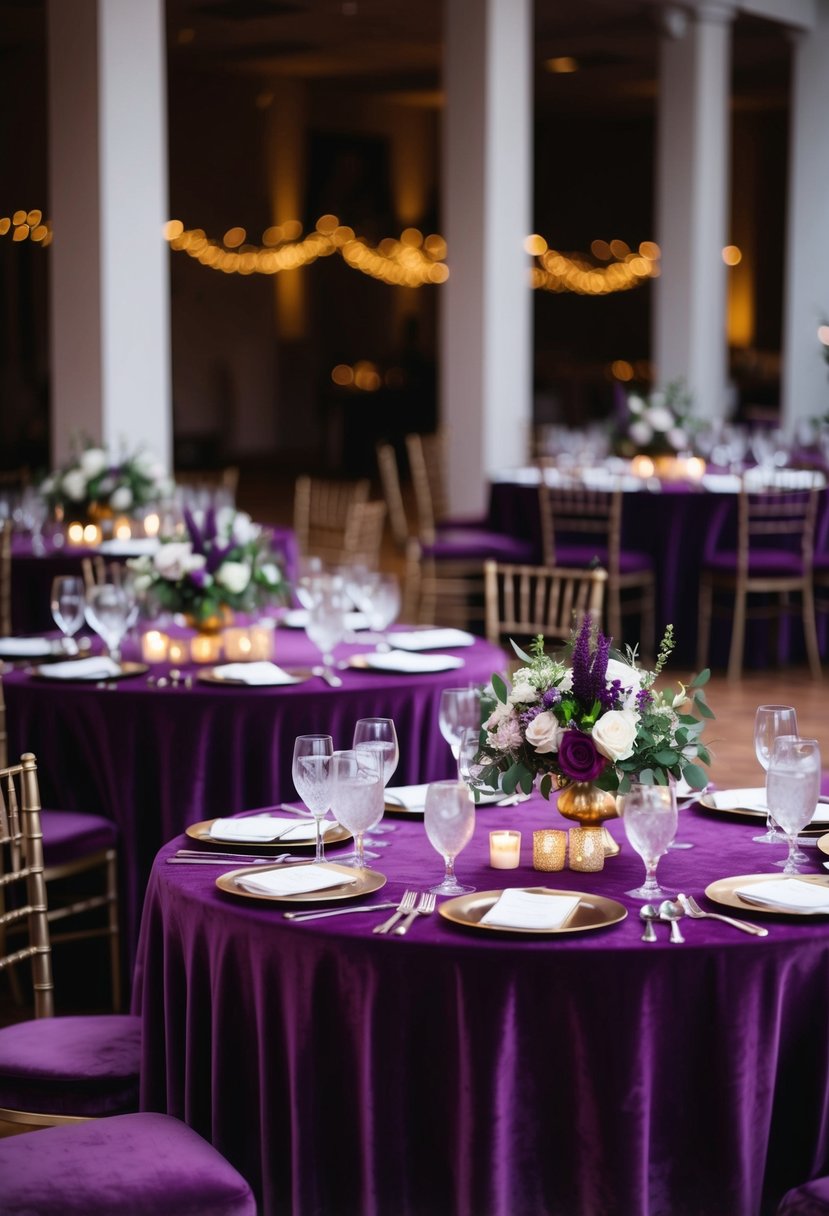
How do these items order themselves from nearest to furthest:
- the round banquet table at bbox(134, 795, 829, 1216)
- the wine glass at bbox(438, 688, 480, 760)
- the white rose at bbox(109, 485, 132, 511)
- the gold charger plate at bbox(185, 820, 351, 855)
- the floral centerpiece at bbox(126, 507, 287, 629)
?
1. the round banquet table at bbox(134, 795, 829, 1216)
2. the gold charger plate at bbox(185, 820, 351, 855)
3. the wine glass at bbox(438, 688, 480, 760)
4. the floral centerpiece at bbox(126, 507, 287, 629)
5. the white rose at bbox(109, 485, 132, 511)

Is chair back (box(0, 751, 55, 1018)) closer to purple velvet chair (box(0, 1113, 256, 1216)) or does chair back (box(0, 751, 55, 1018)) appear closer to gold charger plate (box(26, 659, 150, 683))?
purple velvet chair (box(0, 1113, 256, 1216))

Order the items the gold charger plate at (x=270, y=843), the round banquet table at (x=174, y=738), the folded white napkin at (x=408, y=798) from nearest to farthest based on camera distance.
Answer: the gold charger plate at (x=270, y=843)
the folded white napkin at (x=408, y=798)
the round banquet table at (x=174, y=738)

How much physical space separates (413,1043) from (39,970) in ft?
3.05

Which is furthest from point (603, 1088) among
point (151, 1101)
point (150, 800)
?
point (150, 800)

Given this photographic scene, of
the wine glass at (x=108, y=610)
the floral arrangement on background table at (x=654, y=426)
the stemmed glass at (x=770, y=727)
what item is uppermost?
the floral arrangement on background table at (x=654, y=426)

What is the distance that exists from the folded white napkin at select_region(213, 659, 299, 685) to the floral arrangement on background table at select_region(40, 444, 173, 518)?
3.00 meters

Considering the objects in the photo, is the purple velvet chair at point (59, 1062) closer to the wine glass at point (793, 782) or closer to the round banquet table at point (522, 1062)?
the round banquet table at point (522, 1062)

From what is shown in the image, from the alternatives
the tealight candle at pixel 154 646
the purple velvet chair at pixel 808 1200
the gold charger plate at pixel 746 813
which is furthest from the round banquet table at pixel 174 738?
the purple velvet chair at pixel 808 1200

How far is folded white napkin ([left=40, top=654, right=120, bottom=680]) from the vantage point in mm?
4246

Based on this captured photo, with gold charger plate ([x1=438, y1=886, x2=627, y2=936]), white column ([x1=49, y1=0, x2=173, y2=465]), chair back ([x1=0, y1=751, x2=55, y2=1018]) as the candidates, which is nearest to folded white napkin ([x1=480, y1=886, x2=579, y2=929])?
gold charger plate ([x1=438, y1=886, x2=627, y2=936])

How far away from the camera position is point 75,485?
23.5 feet

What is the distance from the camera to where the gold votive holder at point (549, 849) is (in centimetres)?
265

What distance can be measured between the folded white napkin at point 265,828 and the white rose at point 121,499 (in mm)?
4385

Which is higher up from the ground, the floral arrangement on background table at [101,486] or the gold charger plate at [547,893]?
the floral arrangement on background table at [101,486]
